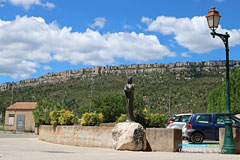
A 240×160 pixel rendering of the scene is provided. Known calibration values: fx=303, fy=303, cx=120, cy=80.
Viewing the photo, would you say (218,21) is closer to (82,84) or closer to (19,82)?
(82,84)

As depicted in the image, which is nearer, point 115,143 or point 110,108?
point 115,143

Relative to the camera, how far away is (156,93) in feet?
231

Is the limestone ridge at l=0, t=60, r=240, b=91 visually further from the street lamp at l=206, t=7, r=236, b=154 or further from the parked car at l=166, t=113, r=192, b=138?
the street lamp at l=206, t=7, r=236, b=154

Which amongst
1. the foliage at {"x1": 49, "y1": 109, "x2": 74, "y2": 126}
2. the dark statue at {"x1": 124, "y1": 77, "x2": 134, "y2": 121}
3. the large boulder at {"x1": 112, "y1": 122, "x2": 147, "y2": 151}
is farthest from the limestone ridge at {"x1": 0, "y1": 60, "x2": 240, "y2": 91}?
the large boulder at {"x1": 112, "y1": 122, "x2": 147, "y2": 151}

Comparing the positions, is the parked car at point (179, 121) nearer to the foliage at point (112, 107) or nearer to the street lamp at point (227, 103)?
the street lamp at point (227, 103)

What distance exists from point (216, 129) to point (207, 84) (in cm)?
5580

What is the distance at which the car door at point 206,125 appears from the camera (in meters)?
15.8

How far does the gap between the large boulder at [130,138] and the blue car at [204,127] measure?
12.9ft

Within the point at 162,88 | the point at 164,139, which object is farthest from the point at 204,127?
the point at 162,88

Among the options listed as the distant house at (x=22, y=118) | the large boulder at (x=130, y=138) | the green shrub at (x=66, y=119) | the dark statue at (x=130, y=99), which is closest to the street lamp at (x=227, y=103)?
the large boulder at (x=130, y=138)

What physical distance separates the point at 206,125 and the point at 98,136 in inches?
223

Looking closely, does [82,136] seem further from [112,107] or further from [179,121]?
[112,107]

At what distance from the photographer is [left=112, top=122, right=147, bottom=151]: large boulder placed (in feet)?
41.5

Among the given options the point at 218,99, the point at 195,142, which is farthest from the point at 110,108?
the point at 195,142
